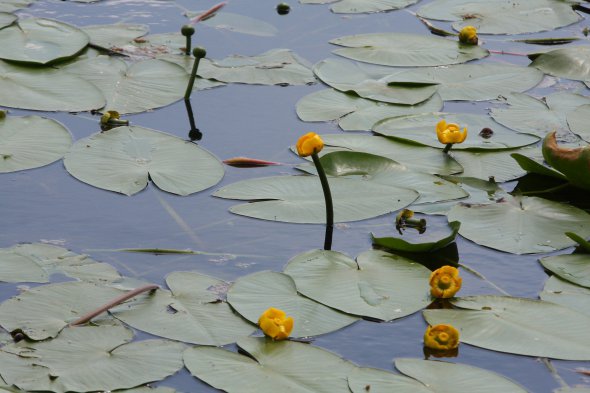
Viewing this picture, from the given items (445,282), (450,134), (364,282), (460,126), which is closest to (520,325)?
(445,282)

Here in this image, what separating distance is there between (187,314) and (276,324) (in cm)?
19

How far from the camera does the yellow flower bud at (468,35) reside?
3.63 metres

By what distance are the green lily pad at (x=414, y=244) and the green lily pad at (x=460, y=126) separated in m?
0.56

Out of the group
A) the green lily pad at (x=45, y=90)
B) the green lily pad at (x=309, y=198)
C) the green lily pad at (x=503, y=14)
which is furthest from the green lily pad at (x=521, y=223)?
the green lily pad at (x=503, y=14)

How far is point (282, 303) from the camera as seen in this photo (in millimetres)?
2066

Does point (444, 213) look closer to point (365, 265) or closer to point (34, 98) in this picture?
point (365, 265)

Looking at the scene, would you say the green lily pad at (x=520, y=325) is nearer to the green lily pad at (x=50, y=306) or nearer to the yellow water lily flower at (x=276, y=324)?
the yellow water lily flower at (x=276, y=324)

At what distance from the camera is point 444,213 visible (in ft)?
8.21

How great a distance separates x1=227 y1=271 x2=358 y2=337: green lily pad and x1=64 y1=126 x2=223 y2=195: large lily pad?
508 mm

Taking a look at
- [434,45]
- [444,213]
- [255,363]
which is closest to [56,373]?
[255,363]

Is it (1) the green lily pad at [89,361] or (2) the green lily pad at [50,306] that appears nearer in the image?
(1) the green lily pad at [89,361]

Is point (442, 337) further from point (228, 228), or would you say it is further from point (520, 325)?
point (228, 228)

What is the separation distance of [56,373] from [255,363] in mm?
345

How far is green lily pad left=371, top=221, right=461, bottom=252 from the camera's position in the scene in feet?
7.54
